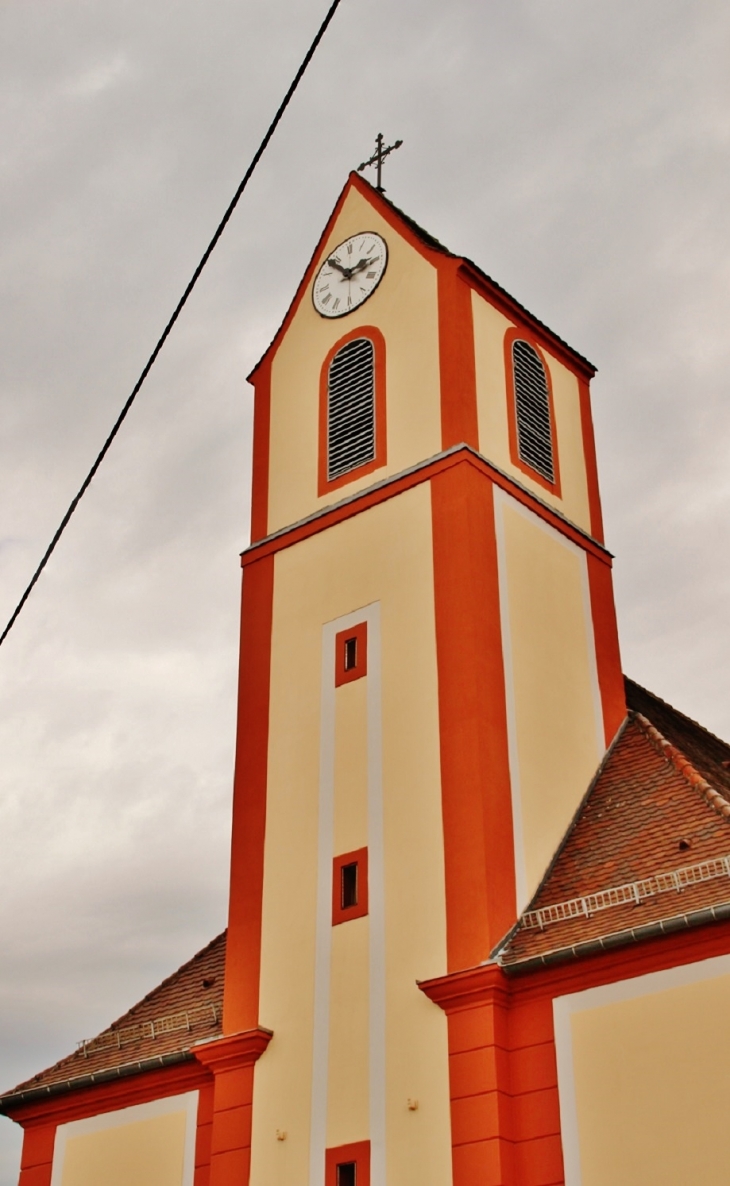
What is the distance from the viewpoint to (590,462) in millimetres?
26422

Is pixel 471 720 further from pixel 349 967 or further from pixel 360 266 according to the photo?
pixel 360 266

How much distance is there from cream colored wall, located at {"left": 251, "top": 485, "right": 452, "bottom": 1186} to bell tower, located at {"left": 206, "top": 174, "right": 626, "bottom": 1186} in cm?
4

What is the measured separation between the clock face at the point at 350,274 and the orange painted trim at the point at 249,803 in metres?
4.76

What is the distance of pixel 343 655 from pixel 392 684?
45.7 inches

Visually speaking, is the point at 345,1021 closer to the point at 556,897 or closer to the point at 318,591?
the point at 556,897

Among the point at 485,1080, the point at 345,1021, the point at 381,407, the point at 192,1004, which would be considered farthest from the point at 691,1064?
the point at 381,407

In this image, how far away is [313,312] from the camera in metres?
27.0

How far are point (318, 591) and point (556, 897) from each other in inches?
247

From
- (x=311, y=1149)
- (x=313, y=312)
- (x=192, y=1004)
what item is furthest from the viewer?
(x=313, y=312)

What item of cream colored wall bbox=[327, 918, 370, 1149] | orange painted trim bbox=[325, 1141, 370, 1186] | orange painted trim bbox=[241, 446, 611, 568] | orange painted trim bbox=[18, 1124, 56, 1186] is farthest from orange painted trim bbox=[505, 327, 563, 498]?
orange painted trim bbox=[18, 1124, 56, 1186]

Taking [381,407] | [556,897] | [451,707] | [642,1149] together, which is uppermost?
[381,407]

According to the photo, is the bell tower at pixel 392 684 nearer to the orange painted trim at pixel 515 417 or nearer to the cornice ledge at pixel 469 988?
the orange painted trim at pixel 515 417

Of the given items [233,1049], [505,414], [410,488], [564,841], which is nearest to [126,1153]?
[233,1049]

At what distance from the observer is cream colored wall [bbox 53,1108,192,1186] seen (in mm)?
21125
